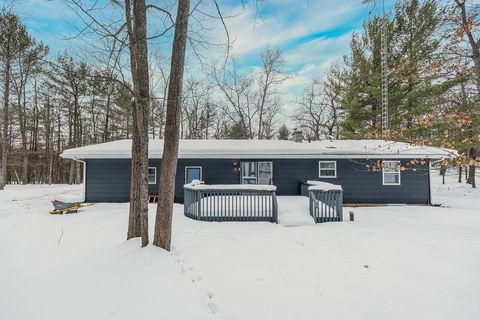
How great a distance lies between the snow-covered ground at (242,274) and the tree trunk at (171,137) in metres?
0.41

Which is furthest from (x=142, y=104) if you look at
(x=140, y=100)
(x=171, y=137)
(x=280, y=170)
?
(x=280, y=170)

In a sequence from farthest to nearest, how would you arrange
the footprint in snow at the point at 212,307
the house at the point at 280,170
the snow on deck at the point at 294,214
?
the house at the point at 280,170 → the snow on deck at the point at 294,214 → the footprint in snow at the point at 212,307

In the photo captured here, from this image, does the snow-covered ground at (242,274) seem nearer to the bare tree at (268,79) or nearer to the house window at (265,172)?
the house window at (265,172)

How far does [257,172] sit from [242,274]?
7632 millimetres

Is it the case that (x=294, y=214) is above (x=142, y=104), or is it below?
below

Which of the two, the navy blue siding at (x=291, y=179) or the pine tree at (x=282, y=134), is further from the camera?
the pine tree at (x=282, y=134)

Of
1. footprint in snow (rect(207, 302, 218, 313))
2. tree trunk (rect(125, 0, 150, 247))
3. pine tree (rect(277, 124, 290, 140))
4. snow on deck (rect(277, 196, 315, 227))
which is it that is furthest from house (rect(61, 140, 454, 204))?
pine tree (rect(277, 124, 290, 140))

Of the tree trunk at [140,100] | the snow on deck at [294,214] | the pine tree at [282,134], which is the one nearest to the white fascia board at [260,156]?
the snow on deck at [294,214]

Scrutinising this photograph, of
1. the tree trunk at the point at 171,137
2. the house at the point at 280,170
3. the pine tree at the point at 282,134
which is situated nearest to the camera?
the tree trunk at the point at 171,137

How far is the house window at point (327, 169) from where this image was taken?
11.2 meters

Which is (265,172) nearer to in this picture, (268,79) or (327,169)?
(327,169)

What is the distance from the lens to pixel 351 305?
3.10 meters

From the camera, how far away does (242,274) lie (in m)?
3.83

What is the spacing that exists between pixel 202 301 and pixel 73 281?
196cm
